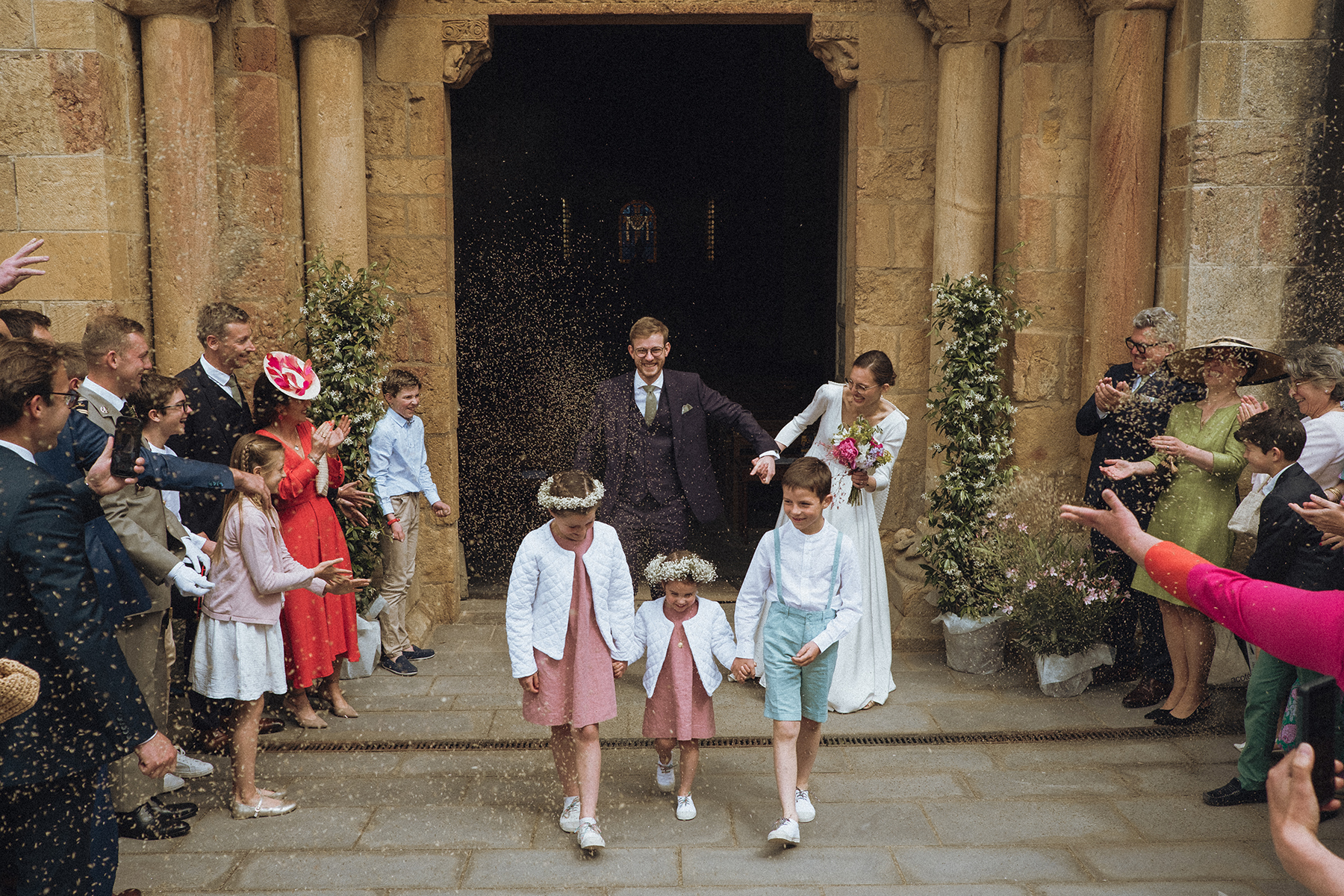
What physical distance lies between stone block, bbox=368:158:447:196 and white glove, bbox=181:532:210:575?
2.93 meters

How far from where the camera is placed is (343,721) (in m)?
5.28

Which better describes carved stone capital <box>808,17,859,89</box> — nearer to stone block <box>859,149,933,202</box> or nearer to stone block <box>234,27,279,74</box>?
stone block <box>859,149,933,202</box>

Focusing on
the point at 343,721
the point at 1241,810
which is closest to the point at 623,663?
the point at 343,721

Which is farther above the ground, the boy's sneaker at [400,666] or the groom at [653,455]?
the groom at [653,455]

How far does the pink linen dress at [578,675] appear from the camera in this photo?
159 inches

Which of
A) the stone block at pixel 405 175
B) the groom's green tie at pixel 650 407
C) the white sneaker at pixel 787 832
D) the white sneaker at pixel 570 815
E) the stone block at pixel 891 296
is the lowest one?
the white sneaker at pixel 570 815

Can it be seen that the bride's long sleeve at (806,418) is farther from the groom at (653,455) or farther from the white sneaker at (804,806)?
the white sneaker at (804,806)

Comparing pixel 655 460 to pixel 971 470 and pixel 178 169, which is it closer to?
pixel 971 470

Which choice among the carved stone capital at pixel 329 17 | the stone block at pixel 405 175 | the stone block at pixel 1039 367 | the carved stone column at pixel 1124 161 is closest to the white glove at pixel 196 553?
the stone block at pixel 405 175

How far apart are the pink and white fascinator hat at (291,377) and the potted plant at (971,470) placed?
3.25 m

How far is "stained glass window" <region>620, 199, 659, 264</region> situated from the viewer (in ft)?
55.8

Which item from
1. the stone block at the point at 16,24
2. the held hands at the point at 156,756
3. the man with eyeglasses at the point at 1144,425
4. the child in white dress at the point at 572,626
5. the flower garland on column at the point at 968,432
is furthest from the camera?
the flower garland on column at the point at 968,432

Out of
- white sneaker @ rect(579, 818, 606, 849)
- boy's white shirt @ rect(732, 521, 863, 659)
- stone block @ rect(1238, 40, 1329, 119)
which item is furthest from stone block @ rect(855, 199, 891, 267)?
white sneaker @ rect(579, 818, 606, 849)

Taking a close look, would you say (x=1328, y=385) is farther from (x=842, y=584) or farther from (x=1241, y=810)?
(x=842, y=584)
